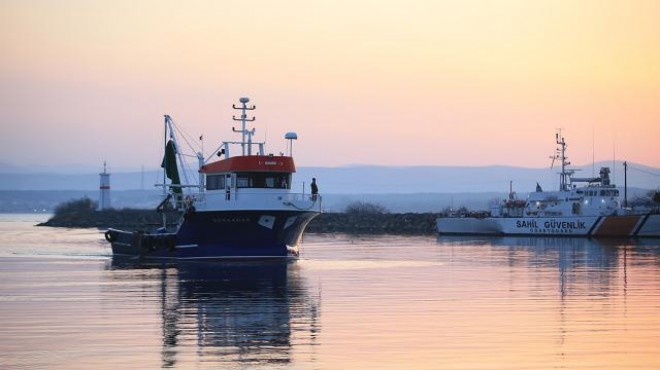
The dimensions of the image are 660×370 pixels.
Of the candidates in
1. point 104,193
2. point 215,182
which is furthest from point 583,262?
point 104,193

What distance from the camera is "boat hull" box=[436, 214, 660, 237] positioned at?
76.6m

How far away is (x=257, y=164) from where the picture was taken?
4434cm

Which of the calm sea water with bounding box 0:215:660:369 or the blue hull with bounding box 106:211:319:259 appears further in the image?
the blue hull with bounding box 106:211:319:259

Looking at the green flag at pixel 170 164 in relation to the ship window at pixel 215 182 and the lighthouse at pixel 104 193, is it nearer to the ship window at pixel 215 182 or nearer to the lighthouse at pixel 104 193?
the ship window at pixel 215 182

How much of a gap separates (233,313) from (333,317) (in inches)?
93.1

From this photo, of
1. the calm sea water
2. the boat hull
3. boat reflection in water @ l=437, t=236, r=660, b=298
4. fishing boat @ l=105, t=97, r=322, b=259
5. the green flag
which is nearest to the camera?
the calm sea water

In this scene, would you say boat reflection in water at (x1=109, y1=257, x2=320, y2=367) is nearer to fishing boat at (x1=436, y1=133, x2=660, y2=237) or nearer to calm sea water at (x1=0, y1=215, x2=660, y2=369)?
calm sea water at (x1=0, y1=215, x2=660, y2=369)

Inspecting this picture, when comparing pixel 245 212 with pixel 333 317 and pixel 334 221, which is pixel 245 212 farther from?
pixel 334 221

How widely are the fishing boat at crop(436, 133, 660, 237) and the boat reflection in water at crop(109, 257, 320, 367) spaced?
4272 centimetres

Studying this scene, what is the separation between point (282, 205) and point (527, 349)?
26.5 m

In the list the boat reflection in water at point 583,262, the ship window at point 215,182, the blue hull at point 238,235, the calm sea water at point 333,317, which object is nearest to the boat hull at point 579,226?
the boat reflection in water at point 583,262

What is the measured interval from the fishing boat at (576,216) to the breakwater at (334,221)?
1389 centimetres

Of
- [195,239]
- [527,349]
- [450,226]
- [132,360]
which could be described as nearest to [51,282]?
[195,239]

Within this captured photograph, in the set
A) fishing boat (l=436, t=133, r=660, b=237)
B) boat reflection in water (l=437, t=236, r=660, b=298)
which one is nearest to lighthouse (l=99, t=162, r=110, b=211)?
fishing boat (l=436, t=133, r=660, b=237)
